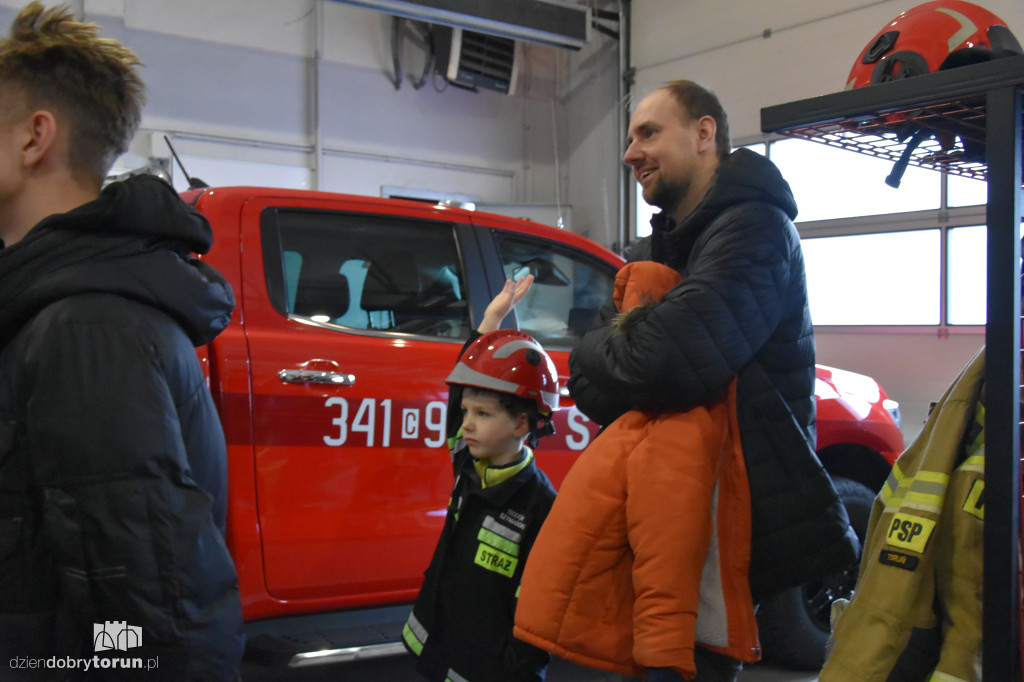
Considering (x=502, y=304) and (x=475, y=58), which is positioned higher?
(x=475, y=58)

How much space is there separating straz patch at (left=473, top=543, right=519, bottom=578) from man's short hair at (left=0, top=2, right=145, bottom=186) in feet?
3.86

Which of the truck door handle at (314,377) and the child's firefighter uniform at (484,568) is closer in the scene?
Result: the child's firefighter uniform at (484,568)

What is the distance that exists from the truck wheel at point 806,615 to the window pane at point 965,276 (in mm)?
3815

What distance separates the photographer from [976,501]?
1252mm

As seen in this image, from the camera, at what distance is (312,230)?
3043 millimetres

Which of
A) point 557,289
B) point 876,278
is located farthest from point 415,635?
point 876,278

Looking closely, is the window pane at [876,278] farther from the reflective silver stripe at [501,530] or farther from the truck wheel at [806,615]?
the reflective silver stripe at [501,530]

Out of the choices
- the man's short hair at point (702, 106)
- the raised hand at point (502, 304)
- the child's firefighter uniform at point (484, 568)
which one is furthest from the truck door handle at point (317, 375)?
the man's short hair at point (702, 106)

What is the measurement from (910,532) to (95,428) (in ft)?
3.79

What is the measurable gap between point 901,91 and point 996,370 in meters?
0.43

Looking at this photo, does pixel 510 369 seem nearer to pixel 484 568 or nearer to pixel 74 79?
pixel 484 568

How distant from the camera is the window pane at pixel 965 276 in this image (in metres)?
6.58

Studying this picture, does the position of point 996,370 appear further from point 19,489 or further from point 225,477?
point 19,489

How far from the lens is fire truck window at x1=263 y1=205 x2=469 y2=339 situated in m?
2.94
